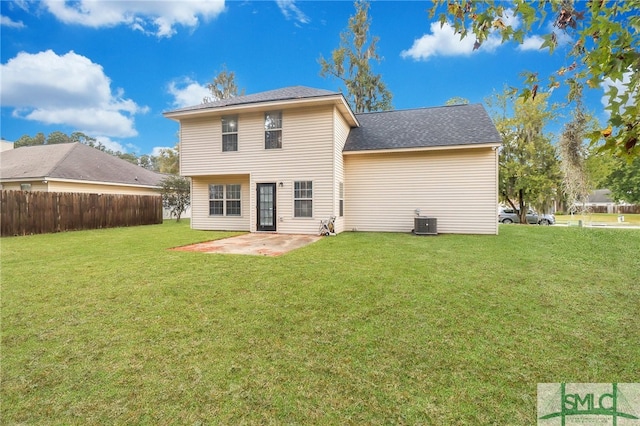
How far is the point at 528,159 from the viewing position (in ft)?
53.5

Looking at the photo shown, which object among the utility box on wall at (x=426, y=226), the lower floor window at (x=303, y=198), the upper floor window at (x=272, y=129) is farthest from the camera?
the upper floor window at (x=272, y=129)

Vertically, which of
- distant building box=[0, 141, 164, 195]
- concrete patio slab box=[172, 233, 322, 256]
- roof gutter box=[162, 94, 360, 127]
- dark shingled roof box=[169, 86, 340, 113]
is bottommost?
concrete patio slab box=[172, 233, 322, 256]

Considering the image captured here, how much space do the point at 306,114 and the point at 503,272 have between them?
7.76 meters

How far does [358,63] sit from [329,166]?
51.2 ft

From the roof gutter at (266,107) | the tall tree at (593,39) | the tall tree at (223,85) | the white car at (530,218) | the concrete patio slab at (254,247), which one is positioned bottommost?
the concrete patio slab at (254,247)

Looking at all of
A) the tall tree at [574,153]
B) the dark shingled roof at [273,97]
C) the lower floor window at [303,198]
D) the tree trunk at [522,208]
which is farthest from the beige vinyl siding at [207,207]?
the tall tree at [574,153]

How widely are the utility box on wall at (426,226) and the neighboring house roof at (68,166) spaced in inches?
681

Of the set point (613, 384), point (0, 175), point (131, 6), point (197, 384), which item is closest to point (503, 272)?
point (613, 384)

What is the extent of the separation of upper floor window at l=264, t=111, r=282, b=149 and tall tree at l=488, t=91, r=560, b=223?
13.5 metres

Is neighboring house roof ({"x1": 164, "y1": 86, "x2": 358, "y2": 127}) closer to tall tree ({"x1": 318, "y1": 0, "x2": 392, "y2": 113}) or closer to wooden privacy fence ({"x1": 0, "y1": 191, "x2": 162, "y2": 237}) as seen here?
wooden privacy fence ({"x1": 0, "y1": 191, "x2": 162, "y2": 237})

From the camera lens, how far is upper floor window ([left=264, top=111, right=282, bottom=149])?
1024 centimetres

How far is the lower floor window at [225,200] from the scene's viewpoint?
11500 millimetres

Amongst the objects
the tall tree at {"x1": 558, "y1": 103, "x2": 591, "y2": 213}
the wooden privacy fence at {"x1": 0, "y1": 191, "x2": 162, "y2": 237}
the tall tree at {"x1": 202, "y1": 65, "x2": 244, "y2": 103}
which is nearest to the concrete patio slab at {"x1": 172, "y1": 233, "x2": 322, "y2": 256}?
the wooden privacy fence at {"x1": 0, "y1": 191, "x2": 162, "y2": 237}

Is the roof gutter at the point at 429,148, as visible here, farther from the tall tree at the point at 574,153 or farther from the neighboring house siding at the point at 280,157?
the tall tree at the point at 574,153
